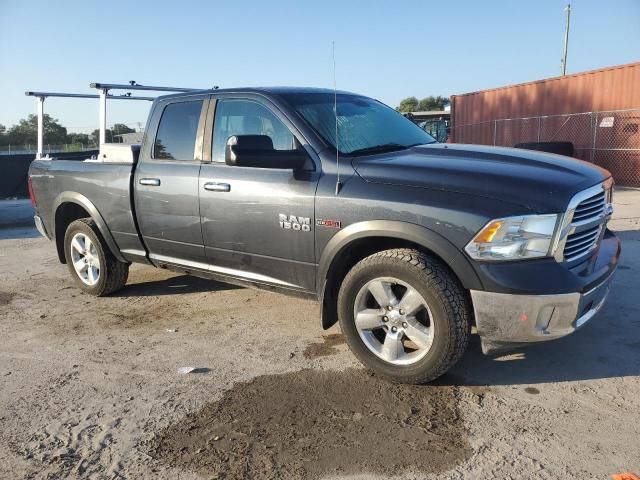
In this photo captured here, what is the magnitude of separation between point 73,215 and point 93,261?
0.70 meters

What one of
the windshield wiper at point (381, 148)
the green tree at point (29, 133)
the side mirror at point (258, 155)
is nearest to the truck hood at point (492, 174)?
the windshield wiper at point (381, 148)

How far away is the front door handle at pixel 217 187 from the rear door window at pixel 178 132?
15.4 inches

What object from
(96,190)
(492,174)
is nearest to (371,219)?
(492,174)

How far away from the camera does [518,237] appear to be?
2924 millimetres

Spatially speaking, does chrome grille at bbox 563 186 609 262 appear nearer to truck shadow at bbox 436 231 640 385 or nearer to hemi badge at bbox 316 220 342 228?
truck shadow at bbox 436 231 640 385

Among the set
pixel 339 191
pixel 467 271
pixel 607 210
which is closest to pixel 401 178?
pixel 339 191

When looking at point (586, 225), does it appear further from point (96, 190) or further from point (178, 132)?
point (96, 190)

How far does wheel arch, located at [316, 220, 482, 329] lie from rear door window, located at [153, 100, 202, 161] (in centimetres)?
164

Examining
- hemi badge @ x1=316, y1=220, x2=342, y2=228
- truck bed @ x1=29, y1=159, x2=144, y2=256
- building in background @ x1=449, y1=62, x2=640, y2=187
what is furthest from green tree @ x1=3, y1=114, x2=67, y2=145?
hemi badge @ x1=316, y1=220, x2=342, y2=228

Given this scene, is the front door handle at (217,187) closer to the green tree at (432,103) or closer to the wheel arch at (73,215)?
the wheel arch at (73,215)

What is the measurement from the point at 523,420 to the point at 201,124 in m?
3.20

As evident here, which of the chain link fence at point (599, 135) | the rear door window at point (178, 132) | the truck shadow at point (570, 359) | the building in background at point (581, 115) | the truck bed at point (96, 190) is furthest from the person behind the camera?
the building in background at point (581, 115)

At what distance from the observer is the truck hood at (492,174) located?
2986 mm

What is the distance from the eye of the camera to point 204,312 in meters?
4.94
